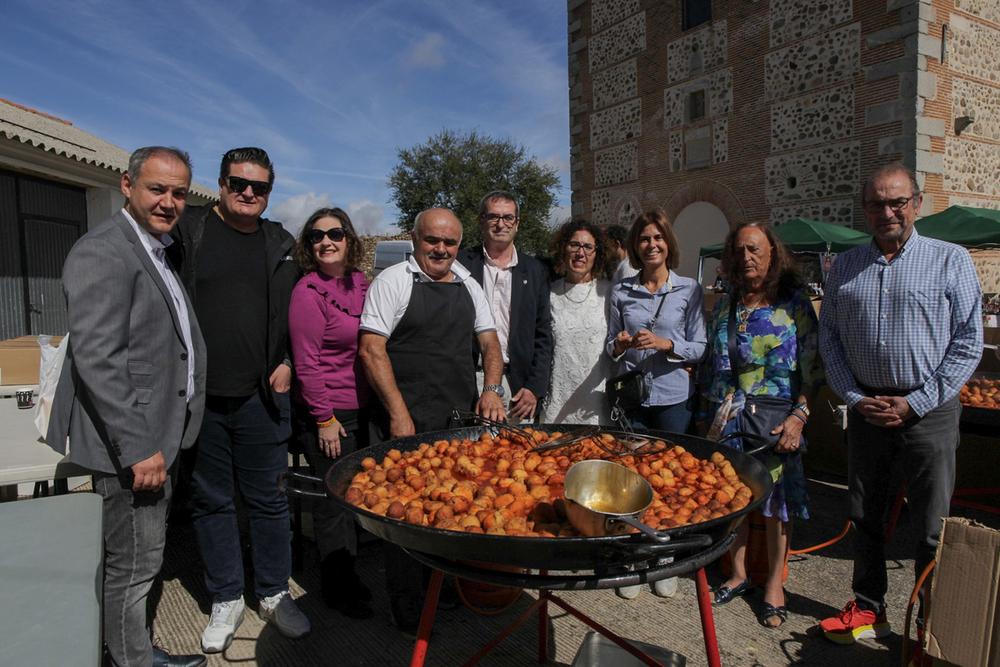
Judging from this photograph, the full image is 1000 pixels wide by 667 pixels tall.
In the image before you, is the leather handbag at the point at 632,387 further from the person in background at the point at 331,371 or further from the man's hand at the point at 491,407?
the person in background at the point at 331,371

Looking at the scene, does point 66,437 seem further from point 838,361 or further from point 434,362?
point 838,361

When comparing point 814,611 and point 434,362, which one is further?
point 814,611

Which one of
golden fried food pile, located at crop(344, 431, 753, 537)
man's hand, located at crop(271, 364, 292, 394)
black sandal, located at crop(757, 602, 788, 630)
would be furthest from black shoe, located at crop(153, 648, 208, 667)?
black sandal, located at crop(757, 602, 788, 630)

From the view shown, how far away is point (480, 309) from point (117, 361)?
160cm

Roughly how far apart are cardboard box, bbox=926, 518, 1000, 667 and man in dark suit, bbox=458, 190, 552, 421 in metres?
2.03

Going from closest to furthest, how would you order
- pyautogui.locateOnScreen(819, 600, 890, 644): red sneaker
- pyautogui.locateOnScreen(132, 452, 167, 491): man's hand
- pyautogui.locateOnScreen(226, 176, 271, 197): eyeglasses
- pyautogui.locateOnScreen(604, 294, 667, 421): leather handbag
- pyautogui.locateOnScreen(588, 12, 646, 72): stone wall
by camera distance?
1. pyautogui.locateOnScreen(132, 452, 167, 491): man's hand
2. pyautogui.locateOnScreen(226, 176, 271, 197): eyeglasses
3. pyautogui.locateOnScreen(819, 600, 890, 644): red sneaker
4. pyautogui.locateOnScreen(604, 294, 667, 421): leather handbag
5. pyautogui.locateOnScreen(588, 12, 646, 72): stone wall

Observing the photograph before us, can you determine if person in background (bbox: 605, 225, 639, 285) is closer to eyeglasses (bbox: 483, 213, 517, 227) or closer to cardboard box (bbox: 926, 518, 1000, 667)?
eyeglasses (bbox: 483, 213, 517, 227)

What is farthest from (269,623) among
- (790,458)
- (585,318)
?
(790,458)

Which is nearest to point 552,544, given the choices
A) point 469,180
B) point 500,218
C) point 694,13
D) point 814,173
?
point 500,218

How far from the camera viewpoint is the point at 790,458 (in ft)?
10.2

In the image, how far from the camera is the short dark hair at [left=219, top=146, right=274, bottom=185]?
2746mm

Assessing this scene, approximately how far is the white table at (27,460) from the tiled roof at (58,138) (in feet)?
19.1

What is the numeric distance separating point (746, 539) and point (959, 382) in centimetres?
137

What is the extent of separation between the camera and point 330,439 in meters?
2.96
